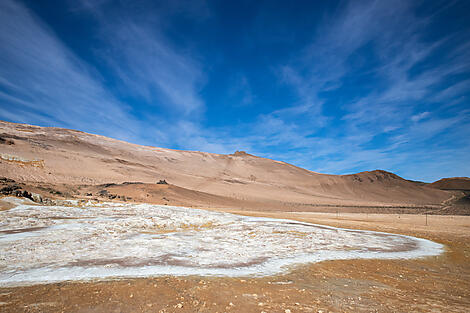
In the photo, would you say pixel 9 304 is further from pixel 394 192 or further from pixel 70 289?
pixel 394 192

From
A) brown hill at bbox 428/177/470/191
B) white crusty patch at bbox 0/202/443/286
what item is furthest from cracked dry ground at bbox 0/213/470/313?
brown hill at bbox 428/177/470/191

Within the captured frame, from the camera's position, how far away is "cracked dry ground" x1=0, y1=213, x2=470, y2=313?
355 centimetres

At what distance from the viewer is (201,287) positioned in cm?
437

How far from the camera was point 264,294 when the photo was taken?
412 centimetres

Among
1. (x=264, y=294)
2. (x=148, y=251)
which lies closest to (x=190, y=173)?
(x=148, y=251)

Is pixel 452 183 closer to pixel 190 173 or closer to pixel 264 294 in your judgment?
pixel 190 173

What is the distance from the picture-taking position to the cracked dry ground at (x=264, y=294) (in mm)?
3555

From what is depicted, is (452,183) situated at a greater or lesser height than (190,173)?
greater

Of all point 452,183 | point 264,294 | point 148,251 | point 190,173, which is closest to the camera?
point 264,294

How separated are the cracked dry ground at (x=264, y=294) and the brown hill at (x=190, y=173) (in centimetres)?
2732

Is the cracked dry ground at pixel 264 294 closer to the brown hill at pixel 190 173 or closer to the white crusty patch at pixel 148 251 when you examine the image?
the white crusty patch at pixel 148 251

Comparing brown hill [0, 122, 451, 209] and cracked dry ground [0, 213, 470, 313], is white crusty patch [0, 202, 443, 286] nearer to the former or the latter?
cracked dry ground [0, 213, 470, 313]

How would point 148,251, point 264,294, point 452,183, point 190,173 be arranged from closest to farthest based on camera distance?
point 264,294 → point 148,251 → point 190,173 → point 452,183

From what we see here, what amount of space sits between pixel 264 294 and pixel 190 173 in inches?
2288
